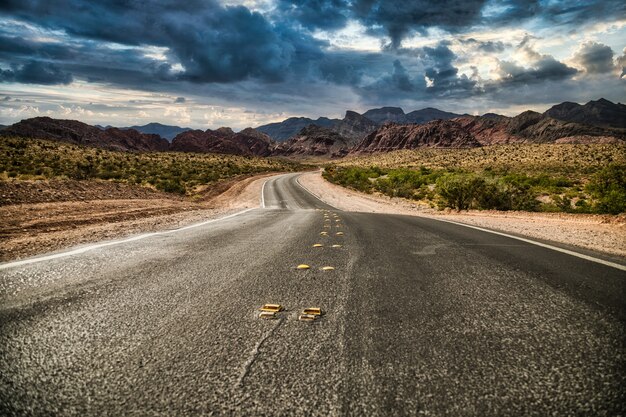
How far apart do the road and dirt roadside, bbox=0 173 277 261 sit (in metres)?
2.47

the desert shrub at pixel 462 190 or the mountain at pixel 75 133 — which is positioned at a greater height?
the mountain at pixel 75 133

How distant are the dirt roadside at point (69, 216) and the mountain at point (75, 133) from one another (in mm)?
137160

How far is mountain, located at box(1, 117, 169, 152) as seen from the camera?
413ft

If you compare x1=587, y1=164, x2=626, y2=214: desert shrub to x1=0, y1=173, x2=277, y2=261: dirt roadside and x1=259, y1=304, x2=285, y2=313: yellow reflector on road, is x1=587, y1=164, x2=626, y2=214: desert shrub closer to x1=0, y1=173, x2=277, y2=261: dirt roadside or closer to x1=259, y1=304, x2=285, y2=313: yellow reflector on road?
x1=0, y1=173, x2=277, y2=261: dirt roadside

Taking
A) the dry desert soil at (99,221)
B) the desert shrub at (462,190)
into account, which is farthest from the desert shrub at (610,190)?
the dry desert soil at (99,221)

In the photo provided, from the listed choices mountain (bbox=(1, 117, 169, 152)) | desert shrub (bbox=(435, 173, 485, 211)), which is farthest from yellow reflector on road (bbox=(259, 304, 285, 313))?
mountain (bbox=(1, 117, 169, 152))

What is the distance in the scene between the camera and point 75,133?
13612cm

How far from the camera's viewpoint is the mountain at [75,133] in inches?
4953

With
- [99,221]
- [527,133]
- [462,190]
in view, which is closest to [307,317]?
[99,221]

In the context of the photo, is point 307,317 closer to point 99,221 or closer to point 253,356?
point 253,356

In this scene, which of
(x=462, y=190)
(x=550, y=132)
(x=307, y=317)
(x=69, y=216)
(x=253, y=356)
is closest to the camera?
(x=253, y=356)

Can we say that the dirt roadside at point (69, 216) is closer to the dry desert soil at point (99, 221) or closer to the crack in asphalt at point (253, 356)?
the dry desert soil at point (99, 221)

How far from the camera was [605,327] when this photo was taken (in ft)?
7.54

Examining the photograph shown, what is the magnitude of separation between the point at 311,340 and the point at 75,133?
17106 centimetres
